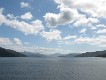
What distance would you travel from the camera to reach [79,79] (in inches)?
3637

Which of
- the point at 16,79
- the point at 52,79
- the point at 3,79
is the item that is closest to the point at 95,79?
the point at 52,79

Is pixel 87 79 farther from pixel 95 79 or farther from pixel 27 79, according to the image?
pixel 27 79

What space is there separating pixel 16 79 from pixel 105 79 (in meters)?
40.9

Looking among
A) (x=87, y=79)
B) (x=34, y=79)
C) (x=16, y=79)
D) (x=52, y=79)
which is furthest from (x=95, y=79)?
(x=16, y=79)

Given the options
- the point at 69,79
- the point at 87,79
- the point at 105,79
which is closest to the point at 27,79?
the point at 69,79

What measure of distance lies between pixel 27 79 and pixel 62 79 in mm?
16206

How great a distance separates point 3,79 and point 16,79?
582cm

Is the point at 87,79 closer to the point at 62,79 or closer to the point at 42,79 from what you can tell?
the point at 62,79

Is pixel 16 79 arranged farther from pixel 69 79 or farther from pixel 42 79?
pixel 69 79

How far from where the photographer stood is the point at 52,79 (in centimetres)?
9256

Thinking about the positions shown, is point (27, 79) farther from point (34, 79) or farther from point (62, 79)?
point (62, 79)

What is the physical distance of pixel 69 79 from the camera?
92375mm

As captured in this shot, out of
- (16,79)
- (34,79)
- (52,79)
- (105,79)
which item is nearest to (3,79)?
(16,79)

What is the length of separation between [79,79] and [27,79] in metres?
24.1
